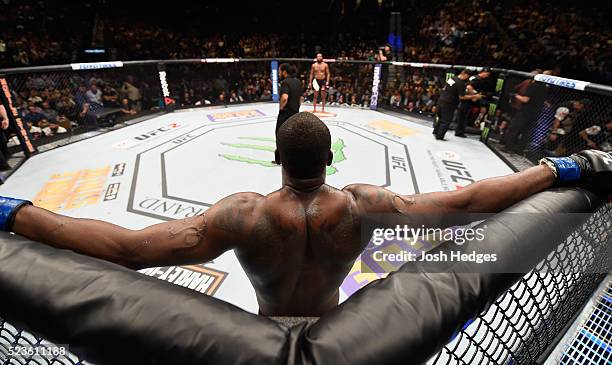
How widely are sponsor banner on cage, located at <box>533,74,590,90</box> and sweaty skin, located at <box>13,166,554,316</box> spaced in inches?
142

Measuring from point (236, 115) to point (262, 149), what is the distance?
2956 mm

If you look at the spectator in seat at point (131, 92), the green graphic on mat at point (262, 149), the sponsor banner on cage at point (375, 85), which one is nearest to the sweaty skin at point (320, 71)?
the sponsor banner on cage at point (375, 85)

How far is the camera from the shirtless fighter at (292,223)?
1090 mm

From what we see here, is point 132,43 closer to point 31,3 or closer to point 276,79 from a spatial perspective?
point 31,3

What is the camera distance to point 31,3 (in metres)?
11.8

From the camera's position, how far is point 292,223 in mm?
1130

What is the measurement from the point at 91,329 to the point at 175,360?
7.1 inches

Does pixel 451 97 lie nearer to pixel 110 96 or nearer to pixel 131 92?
pixel 131 92

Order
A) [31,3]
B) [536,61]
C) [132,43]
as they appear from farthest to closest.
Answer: [132,43] < [31,3] < [536,61]

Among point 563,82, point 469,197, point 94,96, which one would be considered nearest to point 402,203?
point 469,197

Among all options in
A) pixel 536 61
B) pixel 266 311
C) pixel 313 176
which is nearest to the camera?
pixel 313 176

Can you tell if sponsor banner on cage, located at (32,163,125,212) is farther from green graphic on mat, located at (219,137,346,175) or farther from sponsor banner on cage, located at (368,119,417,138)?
sponsor banner on cage, located at (368,119,417,138)

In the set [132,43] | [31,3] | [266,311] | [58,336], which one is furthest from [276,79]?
[31,3]

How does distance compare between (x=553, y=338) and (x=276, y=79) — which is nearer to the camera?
(x=553, y=338)
